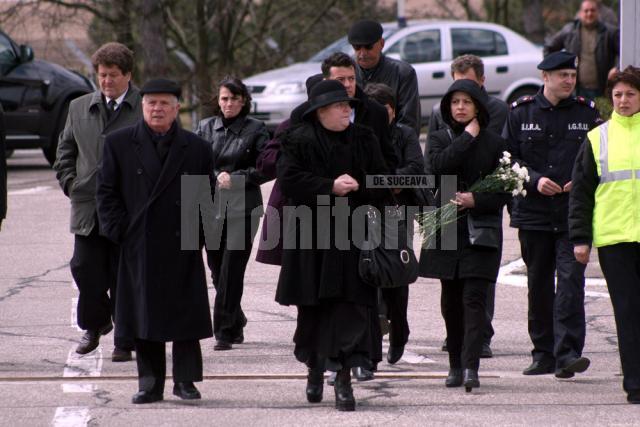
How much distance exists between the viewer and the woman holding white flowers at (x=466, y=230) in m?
7.71

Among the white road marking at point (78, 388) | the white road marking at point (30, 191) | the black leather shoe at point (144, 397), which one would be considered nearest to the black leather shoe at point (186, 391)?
the black leather shoe at point (144, 397)

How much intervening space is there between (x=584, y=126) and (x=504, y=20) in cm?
2340

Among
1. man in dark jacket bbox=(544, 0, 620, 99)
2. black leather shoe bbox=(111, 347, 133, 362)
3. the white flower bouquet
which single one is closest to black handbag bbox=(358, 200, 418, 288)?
the white flower bouquet

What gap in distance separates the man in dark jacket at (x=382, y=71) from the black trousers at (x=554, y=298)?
122cm

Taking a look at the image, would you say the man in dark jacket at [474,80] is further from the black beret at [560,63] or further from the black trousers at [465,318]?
the black trousers at [465,318]

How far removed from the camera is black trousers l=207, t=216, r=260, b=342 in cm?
905

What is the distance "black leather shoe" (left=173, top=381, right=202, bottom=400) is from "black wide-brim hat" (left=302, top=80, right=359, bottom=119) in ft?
5.20

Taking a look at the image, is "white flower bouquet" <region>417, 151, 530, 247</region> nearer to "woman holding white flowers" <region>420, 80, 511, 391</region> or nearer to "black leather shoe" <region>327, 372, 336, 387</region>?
"woman holding white flowers" <region>420, 80, 511, 391</region>

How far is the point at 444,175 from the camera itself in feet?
25.9

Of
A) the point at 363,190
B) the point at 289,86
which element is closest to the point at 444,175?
the point at 363,190

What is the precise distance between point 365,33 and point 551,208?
1.74m

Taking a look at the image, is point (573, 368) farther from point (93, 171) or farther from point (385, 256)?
point (93, 171)

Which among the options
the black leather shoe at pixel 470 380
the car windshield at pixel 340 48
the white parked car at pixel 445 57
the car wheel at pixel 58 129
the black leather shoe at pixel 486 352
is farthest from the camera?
the white parked car at pixel 445 57

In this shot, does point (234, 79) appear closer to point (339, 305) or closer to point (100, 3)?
point (339, 305)
